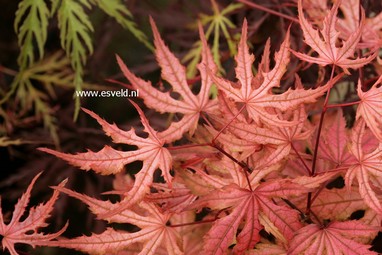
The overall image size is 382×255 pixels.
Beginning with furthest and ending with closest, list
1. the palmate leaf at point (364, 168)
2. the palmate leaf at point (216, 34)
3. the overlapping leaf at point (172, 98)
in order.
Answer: the palmate leaf at point (216, 34), the overlapping leaf at point (172, 98), the palmate leaf at point (364, 168)

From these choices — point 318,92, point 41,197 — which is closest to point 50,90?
point 41,197

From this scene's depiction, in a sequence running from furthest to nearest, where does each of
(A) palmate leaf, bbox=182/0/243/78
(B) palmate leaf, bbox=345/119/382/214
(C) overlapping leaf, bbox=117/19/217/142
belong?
(A) palmate leaf, bbox=182/0/243/78, (C) overlapping leaf, bbox=117/19/217/142, (B) palmate leaf, bbox=345/119/382/214

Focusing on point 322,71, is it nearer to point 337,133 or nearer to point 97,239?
point 337,133

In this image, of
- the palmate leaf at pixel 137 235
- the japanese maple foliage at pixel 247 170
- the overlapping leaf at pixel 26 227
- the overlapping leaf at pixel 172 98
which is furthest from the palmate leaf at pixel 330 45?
the overlapping leaf at pixel 26 227

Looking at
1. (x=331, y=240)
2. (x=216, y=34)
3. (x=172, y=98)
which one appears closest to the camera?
(x=331, y=240)

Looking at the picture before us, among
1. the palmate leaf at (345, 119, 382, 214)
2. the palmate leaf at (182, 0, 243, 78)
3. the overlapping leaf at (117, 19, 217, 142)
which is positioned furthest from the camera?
the palmate leaf at (182, 0, 243, 78)

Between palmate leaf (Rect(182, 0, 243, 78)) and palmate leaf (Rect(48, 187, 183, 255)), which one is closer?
palmate leaf (Rect(48, 187, 183, 255))

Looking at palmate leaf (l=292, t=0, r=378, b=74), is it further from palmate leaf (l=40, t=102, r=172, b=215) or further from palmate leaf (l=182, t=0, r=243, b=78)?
palmate leaf (l=182, t=0, r=243, b=78)

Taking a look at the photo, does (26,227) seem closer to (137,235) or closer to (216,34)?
(137,235)

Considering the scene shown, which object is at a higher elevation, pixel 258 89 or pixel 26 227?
pixel 258 89

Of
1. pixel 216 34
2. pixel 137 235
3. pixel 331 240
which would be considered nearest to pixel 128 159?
pixel 137 235

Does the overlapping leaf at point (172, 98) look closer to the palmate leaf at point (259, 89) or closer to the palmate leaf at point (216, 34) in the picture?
the palmate leaf at point (259, 89)

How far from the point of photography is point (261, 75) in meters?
0.71

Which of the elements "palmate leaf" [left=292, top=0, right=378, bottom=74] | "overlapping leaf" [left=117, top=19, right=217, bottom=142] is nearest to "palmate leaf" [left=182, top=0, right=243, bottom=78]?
"overlapping leaf" [left=117, top=19, right=217, bottom=142]
